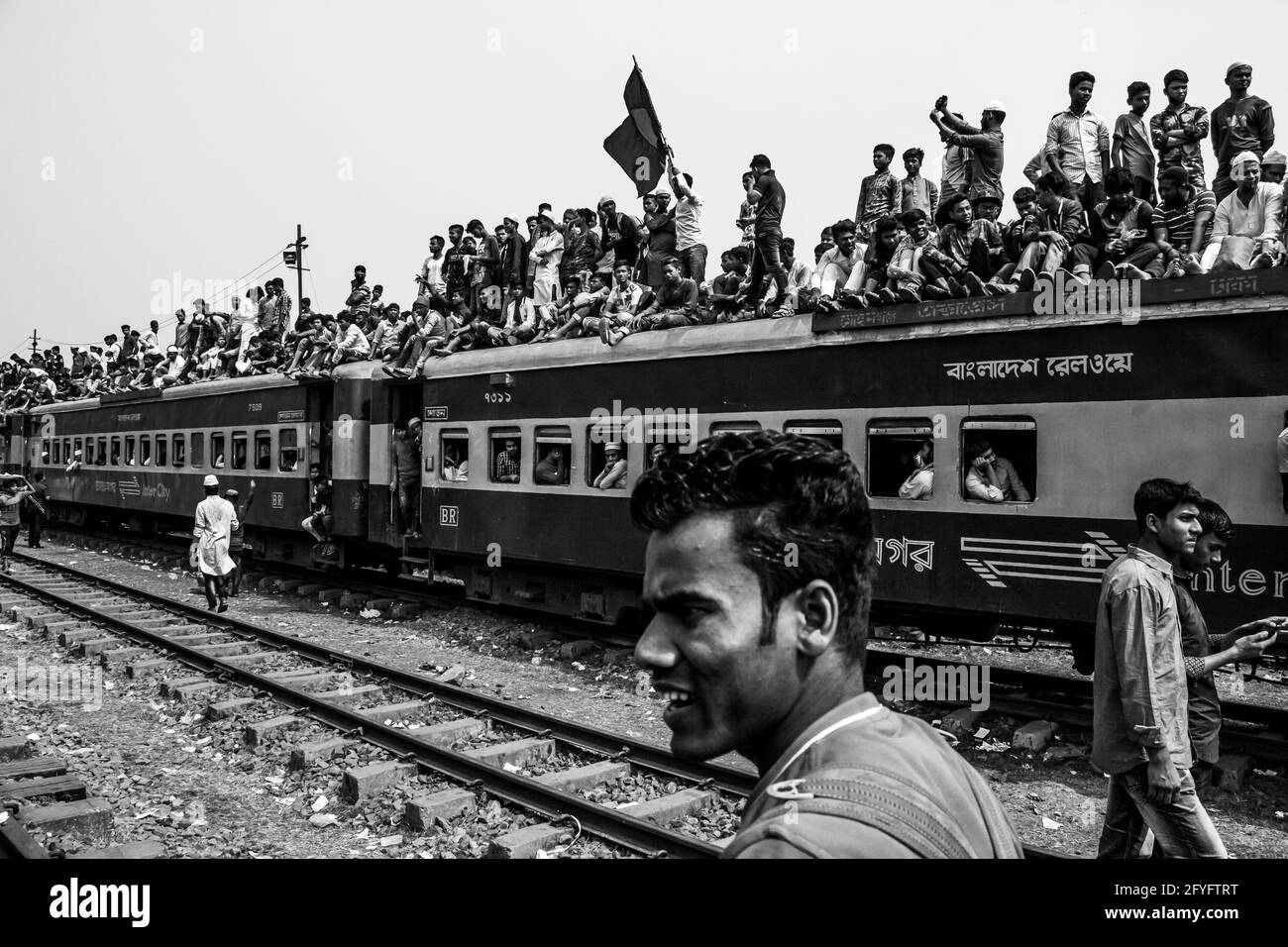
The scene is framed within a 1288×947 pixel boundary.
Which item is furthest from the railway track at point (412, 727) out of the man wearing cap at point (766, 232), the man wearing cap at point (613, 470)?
the man wearing cap at point (766, 232)

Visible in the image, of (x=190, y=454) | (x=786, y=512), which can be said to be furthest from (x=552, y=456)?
(x=190, y=454)

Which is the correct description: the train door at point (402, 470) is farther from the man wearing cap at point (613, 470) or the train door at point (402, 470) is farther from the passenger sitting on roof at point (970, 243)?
the passenger sitting on roof at point (970, 243)

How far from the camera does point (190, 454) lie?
21.0m

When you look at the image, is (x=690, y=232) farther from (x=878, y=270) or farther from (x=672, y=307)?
(x=878, y=270)

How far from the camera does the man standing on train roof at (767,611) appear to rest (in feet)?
5.69

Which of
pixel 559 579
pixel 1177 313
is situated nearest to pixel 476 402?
pixel 559 579

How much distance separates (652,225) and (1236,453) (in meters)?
7.39

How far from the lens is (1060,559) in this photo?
786cm

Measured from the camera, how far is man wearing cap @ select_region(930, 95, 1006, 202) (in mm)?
10109

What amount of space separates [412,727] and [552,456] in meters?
4.23

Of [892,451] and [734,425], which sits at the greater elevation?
[734,425]

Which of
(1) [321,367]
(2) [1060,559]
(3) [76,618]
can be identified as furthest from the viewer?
(1) [321,367]

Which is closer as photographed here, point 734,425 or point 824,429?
point 824,429
